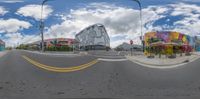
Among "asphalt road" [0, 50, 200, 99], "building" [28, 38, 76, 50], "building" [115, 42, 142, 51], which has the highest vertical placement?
"building" [28, 38, 76, 50]

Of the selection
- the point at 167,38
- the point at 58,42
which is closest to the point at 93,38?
the point at 58,42

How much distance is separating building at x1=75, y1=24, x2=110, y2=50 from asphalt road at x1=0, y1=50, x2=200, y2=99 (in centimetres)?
61

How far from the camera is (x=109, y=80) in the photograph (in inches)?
403

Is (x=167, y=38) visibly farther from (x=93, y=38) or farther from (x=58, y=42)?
(x=58, y=42)

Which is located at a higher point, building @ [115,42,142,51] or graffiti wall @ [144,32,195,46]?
graffiti wall @ [144,32,195,46]

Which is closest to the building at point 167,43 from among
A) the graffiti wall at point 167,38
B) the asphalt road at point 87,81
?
the graffiti wall at point 167,38

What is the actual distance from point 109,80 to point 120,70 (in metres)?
0.85

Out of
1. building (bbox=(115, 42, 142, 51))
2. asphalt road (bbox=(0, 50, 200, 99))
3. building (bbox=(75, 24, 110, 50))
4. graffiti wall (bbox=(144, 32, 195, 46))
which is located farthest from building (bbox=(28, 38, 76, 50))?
graffiti wall (bbox=(144, 32, 195, 46))

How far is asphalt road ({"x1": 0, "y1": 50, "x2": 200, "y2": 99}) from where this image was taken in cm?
938

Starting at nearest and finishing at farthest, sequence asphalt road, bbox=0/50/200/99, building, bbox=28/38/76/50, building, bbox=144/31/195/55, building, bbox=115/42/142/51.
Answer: building, bbox=28/38/76/50 → asphalt road, bbox=0/50/200/99 → building, bbox=115/42/142/51 → building, bbox=144/31/195/55

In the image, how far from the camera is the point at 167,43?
10.6 m

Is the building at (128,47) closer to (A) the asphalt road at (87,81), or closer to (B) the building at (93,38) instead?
(B) the building at (93,38)

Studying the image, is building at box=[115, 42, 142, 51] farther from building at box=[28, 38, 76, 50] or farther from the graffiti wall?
building at box=[28, 38, 76, 50]

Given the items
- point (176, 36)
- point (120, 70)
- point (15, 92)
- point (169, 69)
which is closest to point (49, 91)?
point (15, 92)
